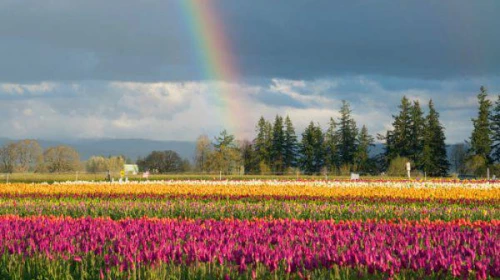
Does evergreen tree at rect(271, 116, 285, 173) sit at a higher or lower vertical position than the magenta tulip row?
higher

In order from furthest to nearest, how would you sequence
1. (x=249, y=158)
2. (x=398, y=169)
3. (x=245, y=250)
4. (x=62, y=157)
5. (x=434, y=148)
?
(x=62, y=157)
(x=249, y=158)
(x=434, y=148)
(x=398, y=169)
(x=245, y=250)

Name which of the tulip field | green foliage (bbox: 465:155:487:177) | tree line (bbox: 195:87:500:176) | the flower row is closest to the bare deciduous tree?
tree line (bbox: 195:87:500:176)

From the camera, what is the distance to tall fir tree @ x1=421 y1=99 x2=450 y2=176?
69.9 meters

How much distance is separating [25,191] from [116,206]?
10209mm

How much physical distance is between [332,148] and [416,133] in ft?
40.7

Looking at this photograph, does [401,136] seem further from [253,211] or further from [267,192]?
[253,211]

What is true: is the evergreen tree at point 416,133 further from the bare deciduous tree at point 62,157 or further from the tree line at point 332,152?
the bare deciduous tree at point 62,157

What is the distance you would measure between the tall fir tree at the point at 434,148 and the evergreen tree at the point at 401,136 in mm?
2440

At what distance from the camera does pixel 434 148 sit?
71.5 meters

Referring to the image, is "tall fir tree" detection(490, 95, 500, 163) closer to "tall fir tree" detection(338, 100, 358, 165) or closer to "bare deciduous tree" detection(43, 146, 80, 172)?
"tall fir tree" detection(338, 100, 358, 165)

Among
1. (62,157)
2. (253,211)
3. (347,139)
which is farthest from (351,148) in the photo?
(253,211)

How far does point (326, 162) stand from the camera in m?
81.2

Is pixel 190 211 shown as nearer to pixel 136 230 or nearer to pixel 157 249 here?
pixel 136 230

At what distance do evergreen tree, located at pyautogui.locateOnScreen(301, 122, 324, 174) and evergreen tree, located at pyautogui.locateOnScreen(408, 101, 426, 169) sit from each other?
1317cm
